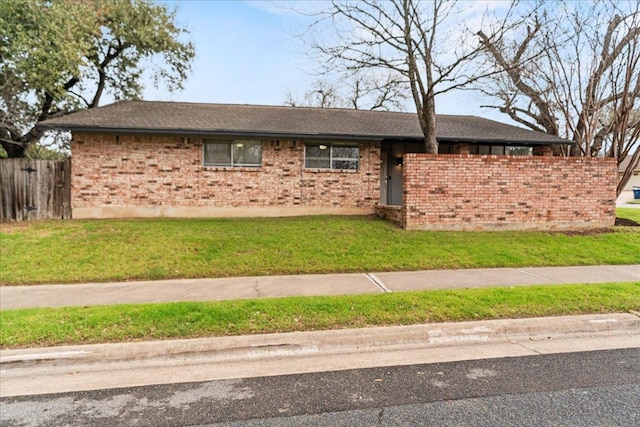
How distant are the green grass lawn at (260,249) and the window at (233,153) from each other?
9.38 ft

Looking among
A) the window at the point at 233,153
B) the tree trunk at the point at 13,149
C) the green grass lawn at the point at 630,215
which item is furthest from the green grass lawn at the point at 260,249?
the tree trunk at the point at 13,149

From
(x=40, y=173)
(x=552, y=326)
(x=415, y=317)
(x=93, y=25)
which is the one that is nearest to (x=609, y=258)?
(x=552, y=326)

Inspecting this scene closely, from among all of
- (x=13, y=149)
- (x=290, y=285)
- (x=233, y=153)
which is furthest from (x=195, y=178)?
(x=13, y=149)

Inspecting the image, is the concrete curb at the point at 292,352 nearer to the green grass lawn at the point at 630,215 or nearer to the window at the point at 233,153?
the window at the point at 233,153

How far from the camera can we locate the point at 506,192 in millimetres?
10273

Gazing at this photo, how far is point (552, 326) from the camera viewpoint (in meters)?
4.46

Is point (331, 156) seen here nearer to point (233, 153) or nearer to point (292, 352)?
point (233, 153)

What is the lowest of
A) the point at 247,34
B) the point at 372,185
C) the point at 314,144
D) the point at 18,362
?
the point at 18,362

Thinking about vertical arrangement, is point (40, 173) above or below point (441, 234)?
above

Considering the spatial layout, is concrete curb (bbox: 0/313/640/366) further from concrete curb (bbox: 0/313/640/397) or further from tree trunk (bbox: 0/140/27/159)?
tree trunk (bbox: 0/140/27/159)

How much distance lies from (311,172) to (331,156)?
0.95 metres

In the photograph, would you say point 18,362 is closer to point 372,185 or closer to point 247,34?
point 372,185

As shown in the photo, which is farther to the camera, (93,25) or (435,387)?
(93,25)

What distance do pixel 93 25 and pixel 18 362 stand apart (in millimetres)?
15681
